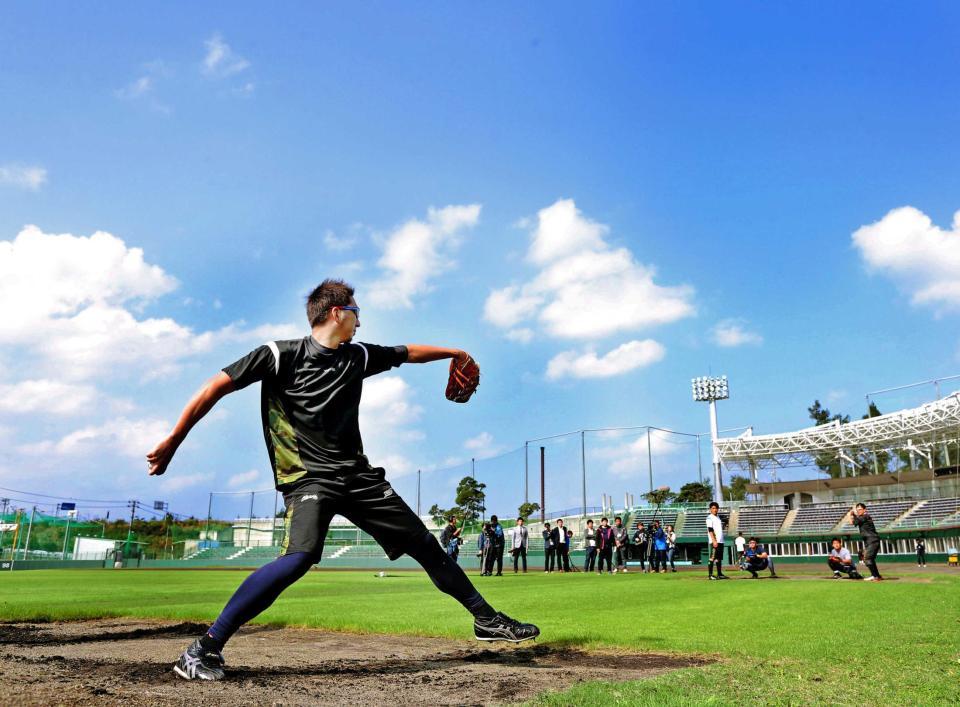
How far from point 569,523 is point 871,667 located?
152 feet

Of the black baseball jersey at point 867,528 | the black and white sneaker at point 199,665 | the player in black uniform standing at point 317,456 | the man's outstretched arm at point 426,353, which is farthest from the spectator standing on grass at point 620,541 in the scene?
the black and white sneaker at point 199,665

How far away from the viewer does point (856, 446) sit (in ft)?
190

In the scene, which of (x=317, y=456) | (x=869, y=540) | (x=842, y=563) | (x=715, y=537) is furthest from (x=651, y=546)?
(x=317, y=456)

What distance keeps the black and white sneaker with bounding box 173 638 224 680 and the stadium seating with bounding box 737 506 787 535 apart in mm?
46496

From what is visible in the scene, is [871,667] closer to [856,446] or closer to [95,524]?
[95,524]

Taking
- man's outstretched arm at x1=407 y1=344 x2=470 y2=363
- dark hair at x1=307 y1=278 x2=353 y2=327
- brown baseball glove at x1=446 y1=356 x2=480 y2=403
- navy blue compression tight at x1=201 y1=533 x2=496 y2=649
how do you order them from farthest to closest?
1. brown baseball glove at x1=446 y1=356 x2=480 y2=403
2. man's outstretched arm at x1=407 y1=344 x2=470 y2=363
3. dark hair at x1=307 y1=278 x2=353 y2=327
4. navy blue compression tight at x1=201 y1=533 x2=496 y2=649

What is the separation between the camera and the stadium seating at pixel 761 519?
46.2 m

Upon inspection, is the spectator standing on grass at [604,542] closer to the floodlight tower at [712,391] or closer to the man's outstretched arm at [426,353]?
the man's outstretched arm at [426,353]

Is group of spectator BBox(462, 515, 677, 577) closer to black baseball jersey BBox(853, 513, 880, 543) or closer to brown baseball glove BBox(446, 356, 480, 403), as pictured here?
black baseball jersey BBox(853, 513, 880, 543)

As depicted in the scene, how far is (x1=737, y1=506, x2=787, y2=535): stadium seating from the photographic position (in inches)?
1818

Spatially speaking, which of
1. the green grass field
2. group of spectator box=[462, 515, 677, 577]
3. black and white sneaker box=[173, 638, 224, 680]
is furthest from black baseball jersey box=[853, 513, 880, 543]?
black and white sneaker box=[173, 638, 224, 680]

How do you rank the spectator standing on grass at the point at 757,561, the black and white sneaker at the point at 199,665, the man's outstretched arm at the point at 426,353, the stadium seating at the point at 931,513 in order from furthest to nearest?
the stadium seating at the point at 931,513 < the spectator standing on grass at the point at 757,561 < the man's outstretched arm at the point at 426,353 < the black and white sneaker at the point at 199,665

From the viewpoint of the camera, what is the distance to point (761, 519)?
156 feet

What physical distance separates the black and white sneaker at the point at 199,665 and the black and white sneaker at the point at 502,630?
1.58 metres
